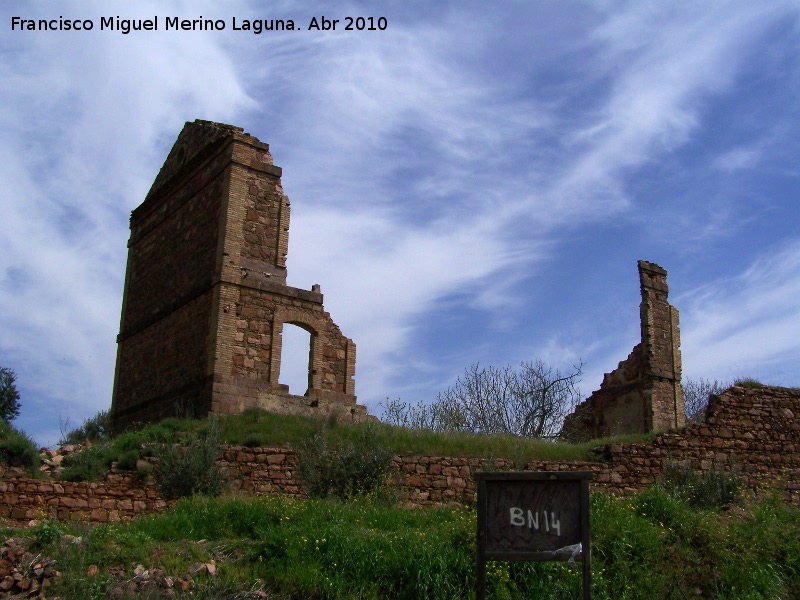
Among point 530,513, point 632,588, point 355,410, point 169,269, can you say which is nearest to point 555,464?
point 355,410

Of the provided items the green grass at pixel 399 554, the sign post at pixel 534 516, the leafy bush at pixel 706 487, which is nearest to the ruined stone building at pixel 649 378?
the leafy bush at pixel 706 487

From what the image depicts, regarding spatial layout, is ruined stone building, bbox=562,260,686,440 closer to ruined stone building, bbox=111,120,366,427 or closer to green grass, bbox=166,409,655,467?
green grass, bbox=166,409,655,467

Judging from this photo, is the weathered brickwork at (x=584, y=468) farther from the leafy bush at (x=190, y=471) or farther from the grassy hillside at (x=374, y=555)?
the grassy hillside at (x=374, y=555)

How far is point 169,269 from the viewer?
22.4 m

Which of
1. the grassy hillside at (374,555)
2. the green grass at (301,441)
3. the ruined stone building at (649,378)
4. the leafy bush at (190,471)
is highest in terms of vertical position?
the ruined stone building at (649,378)

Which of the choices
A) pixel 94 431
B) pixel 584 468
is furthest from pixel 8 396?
pixel 584 468

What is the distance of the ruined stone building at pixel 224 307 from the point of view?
19.0 metres

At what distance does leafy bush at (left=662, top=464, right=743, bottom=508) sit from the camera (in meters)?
14.8

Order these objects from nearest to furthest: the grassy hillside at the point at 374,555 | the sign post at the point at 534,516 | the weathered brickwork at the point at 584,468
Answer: the sign post at the point at 534,516
the grassy hillside at the point at 374,555
the weathered brickwork at the point at 584,468

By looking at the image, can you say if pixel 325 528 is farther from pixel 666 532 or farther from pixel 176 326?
pixel 176 326

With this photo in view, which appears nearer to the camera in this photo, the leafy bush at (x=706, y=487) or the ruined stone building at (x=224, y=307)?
the leafy bush at (x=706, y=487)

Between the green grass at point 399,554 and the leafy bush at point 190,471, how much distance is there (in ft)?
7.62

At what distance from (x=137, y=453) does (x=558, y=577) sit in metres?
8.50

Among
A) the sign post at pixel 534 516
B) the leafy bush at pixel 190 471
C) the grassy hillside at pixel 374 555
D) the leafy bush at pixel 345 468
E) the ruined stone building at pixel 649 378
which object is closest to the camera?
the sign post at pixel 534 516
